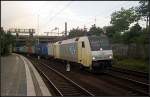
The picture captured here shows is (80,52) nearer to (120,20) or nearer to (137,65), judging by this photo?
(137,65)

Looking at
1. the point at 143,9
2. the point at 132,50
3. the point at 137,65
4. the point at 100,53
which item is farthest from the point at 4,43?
the point at 100,53

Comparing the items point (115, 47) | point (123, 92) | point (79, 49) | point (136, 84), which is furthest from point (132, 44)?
point (123, 92)

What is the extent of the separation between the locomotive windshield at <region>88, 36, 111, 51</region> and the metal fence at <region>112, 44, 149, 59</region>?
11.8 metres

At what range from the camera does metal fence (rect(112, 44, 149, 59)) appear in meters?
39.5

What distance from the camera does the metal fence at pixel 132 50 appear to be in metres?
39.5

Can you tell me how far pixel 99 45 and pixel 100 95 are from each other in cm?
1100

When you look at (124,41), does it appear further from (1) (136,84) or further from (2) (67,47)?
(1) (136,84)

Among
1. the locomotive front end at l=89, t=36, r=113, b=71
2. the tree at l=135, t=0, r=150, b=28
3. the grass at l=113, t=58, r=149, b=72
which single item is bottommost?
the grass at l=113, t=58, r=149, b=72

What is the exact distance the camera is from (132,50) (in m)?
44.2

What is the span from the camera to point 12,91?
1786 cm

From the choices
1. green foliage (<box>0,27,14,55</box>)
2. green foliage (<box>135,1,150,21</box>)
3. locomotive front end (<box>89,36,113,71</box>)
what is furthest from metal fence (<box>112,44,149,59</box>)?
green foliage (<box>0,27,14,55</box>)

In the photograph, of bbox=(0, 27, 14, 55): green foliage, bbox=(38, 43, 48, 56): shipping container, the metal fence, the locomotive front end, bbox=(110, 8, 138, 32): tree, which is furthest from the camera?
bbox=(0, 27, 14, 55): green foliage

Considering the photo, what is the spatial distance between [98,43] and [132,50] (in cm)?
1811

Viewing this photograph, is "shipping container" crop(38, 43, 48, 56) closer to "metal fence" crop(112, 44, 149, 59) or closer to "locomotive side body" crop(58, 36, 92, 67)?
"metal fence" crop(112, 44, 149, 59)
